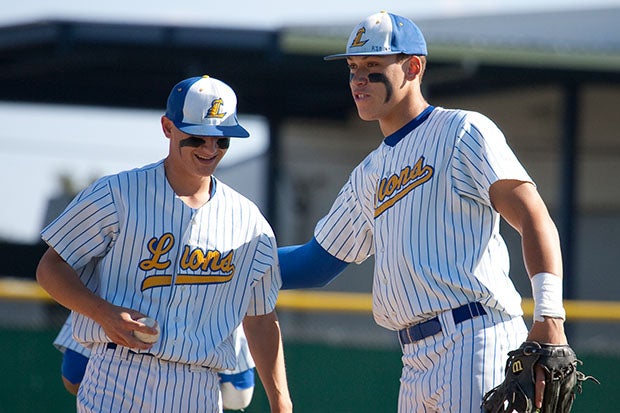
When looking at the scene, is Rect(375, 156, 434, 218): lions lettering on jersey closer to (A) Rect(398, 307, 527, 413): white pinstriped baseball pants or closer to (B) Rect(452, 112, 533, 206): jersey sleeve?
(B) Rect(452, 112, 533, 206): jersey sleeve

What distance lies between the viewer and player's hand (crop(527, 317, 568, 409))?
3.38m

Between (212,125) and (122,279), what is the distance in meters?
0.60

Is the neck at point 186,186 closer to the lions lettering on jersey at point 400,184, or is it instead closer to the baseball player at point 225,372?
the lions lettering on jersey at point 400,184

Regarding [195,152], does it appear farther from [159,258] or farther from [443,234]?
[443,234]

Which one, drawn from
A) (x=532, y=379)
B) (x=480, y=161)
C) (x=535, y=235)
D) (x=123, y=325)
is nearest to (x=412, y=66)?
(x=480, y=161)

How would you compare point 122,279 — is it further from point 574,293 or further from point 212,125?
point 574,293

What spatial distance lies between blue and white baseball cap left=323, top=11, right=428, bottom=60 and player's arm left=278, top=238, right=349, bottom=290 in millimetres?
908

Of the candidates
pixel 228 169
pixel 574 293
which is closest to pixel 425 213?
pixel 574 293

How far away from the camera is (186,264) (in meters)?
3.83

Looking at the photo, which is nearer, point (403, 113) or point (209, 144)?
point (209, 144)

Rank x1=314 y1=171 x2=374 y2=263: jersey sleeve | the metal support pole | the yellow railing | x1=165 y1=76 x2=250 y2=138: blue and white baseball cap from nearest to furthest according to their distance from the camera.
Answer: x1=165 y1=76 x2=250 y2=138: blue and white baseball cap
x1=314 y1=171 x2=374 y2=263: jersey sleeve
the yellow railing
the metal support pole

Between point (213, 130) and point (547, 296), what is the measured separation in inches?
48.8


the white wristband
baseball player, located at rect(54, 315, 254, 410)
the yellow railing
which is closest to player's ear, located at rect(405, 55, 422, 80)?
the white wristband

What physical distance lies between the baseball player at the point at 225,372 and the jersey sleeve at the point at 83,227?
1.13m
